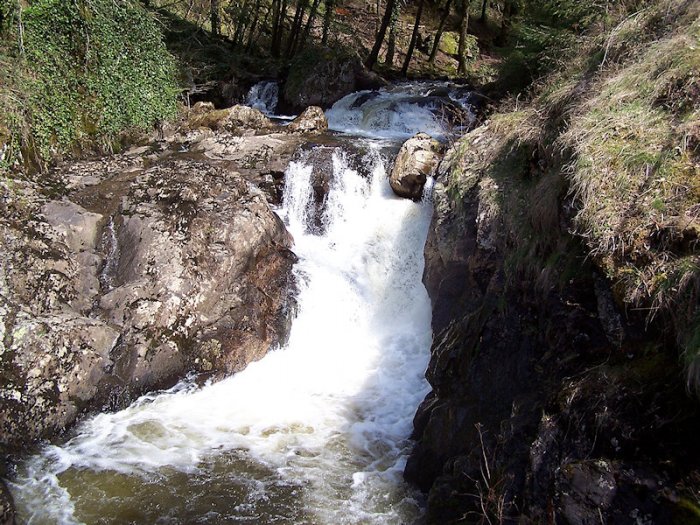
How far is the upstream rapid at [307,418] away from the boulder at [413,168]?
0.27 metres

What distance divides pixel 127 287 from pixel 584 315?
5.92 meters

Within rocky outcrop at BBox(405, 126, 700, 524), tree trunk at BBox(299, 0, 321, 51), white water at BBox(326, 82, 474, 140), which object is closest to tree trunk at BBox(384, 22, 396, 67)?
tree trunk at BBox(299, 0, 321, 51)

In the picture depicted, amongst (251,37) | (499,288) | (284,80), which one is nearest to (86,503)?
(499,288)

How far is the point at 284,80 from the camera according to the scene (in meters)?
17.1

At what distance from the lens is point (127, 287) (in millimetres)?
7184

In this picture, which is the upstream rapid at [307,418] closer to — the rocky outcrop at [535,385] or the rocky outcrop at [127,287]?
the rocky outcrop at [127,287]

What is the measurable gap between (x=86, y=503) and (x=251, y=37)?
19.1 m

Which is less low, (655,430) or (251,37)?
(251,37)

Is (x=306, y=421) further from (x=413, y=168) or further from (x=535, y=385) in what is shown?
(x=413, y=168)

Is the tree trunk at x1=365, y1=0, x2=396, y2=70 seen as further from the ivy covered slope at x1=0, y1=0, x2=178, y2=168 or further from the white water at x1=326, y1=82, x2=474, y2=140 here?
the ivy covered slope at x1=0, y1=0, x2=178, y2=168

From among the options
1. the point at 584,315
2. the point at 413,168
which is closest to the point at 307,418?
the point at 584,315

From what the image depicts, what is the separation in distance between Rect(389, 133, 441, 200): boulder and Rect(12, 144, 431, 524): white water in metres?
0.25

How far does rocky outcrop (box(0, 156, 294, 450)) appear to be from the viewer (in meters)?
6.24

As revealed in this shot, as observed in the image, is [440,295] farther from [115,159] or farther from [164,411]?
[115,159]
